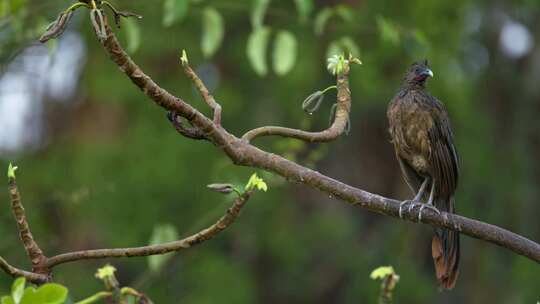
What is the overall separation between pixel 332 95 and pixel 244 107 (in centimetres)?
71

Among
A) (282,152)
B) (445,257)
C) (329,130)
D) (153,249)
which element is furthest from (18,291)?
(282,152)

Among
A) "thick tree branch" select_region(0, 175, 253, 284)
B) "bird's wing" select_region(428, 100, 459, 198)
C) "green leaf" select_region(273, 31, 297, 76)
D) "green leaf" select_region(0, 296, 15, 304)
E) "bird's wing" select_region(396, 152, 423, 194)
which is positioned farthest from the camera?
"bird's wing" select_region(396, 152, 423, 194)

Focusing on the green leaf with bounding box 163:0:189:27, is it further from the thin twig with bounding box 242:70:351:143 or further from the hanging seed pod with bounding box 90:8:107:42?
the hanging seed pod with bounding box 90:8:107:42

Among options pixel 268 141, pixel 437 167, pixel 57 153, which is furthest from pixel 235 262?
pixel 437 167

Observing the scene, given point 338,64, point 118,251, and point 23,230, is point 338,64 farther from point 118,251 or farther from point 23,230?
point 23,230

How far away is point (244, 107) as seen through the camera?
7.35m

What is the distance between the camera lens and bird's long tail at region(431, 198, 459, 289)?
3.53 meters

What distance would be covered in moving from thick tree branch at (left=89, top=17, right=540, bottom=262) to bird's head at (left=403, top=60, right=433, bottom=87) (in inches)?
72.4

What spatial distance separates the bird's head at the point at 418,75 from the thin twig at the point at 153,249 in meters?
2.42

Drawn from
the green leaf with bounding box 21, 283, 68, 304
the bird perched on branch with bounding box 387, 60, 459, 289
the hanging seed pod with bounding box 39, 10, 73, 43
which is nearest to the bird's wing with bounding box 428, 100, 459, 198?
the bird perched on branch with bounding box 387, 60, 459, 289

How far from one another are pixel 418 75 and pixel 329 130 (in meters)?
2.08

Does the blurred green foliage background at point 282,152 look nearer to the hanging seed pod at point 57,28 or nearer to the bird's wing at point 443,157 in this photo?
the bird's wing at point 443,157

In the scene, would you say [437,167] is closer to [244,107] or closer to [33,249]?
[33,249]

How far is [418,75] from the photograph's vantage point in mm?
4594
